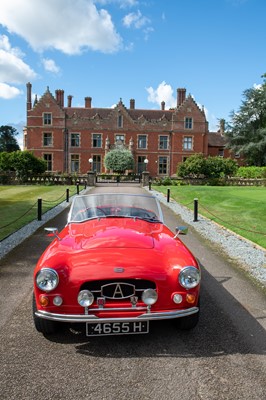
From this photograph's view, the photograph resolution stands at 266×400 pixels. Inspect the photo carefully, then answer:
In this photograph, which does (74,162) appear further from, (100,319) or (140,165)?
(100,319)

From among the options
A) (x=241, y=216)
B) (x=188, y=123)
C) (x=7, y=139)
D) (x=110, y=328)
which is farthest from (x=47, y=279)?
(x=7, y=139)

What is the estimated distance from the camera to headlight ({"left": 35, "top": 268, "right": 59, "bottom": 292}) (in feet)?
11.3

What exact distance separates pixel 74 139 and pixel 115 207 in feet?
155

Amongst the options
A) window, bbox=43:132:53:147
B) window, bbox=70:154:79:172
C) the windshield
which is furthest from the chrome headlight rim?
window, bbox=43:132:53:147

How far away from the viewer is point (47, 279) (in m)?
3.50

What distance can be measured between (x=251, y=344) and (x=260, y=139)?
174ft

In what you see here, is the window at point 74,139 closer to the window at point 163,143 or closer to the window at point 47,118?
the window at point 47,118

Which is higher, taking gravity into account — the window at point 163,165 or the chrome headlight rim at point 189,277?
the window at point 163,165

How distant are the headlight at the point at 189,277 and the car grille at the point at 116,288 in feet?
1.06

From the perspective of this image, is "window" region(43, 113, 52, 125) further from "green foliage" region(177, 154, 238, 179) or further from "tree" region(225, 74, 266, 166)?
"tree" region(225, 74, 266, 166)

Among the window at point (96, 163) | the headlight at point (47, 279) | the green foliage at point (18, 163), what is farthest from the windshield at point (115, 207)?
the window at point (96, 163)

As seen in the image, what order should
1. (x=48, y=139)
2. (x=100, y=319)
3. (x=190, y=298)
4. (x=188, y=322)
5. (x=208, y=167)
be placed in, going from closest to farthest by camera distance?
(x=100, y=319)
(x=190, y=298)
(x=188, y=322)
(x=208, y=167)
(x=48, y=139)

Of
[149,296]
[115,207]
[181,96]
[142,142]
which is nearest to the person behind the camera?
[149,296]

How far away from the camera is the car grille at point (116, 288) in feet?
11.3
